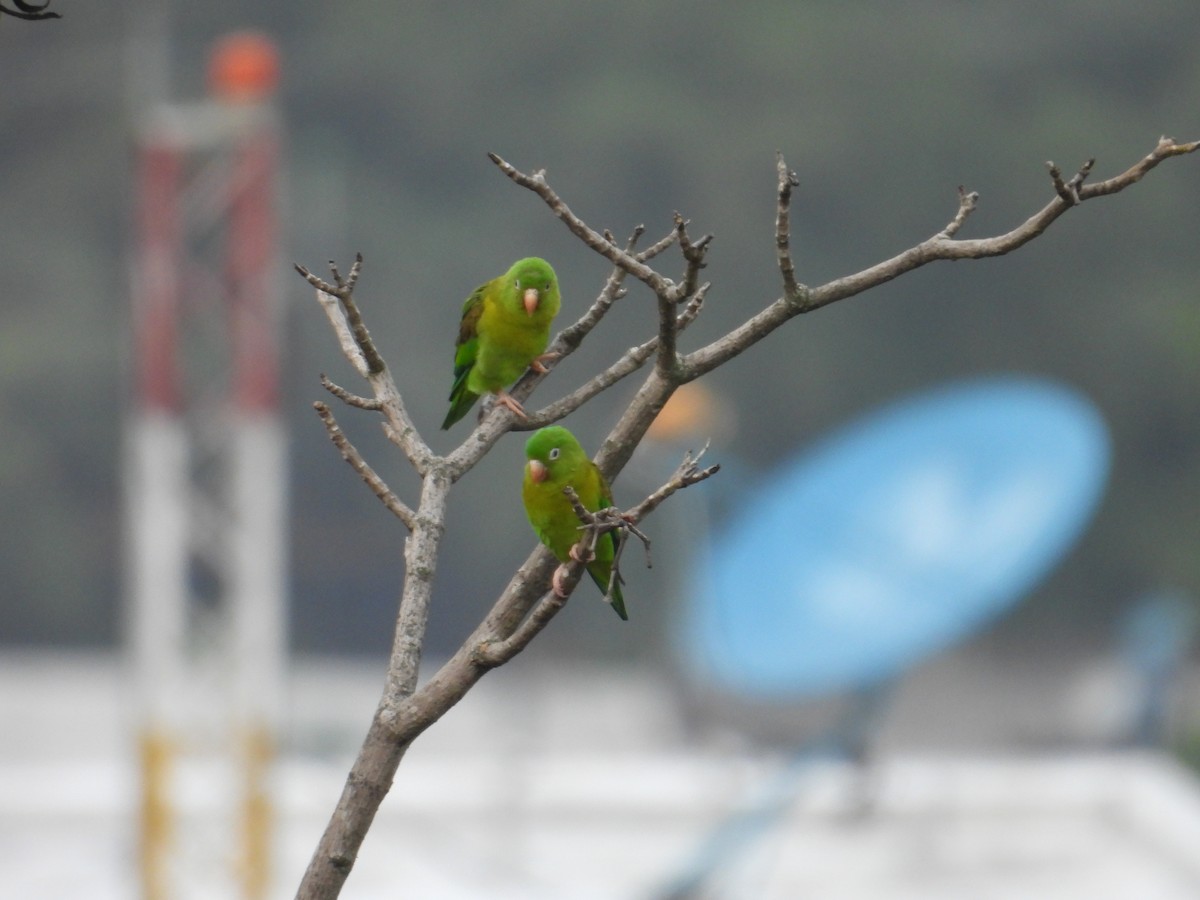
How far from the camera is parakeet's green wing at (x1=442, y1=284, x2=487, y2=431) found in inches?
128

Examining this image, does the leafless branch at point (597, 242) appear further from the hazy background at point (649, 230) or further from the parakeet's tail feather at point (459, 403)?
Result: the hazy background at point (649, 230)

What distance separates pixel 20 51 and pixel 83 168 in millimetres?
Answer: 2249

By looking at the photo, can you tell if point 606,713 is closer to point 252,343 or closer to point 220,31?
point 220,31

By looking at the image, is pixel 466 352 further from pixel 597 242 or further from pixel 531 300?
pixel 597 242

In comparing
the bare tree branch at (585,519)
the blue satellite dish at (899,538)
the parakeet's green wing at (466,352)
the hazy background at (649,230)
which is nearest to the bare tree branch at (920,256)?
the bare tree branch at (585,519)

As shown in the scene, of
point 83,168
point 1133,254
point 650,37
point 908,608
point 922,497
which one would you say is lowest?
point 908,608

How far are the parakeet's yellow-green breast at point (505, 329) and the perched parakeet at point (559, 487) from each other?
0.37 metres

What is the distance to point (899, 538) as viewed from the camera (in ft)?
33.7

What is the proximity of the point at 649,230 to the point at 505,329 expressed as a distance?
2829cm

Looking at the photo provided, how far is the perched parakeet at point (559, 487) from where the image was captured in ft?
7.75

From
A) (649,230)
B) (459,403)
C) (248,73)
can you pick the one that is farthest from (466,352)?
(649,230)

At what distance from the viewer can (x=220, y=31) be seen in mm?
34062

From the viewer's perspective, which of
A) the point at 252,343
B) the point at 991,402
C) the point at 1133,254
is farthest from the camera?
the point at 1133,254

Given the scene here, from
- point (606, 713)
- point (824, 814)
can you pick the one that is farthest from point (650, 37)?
point (824, 814)
